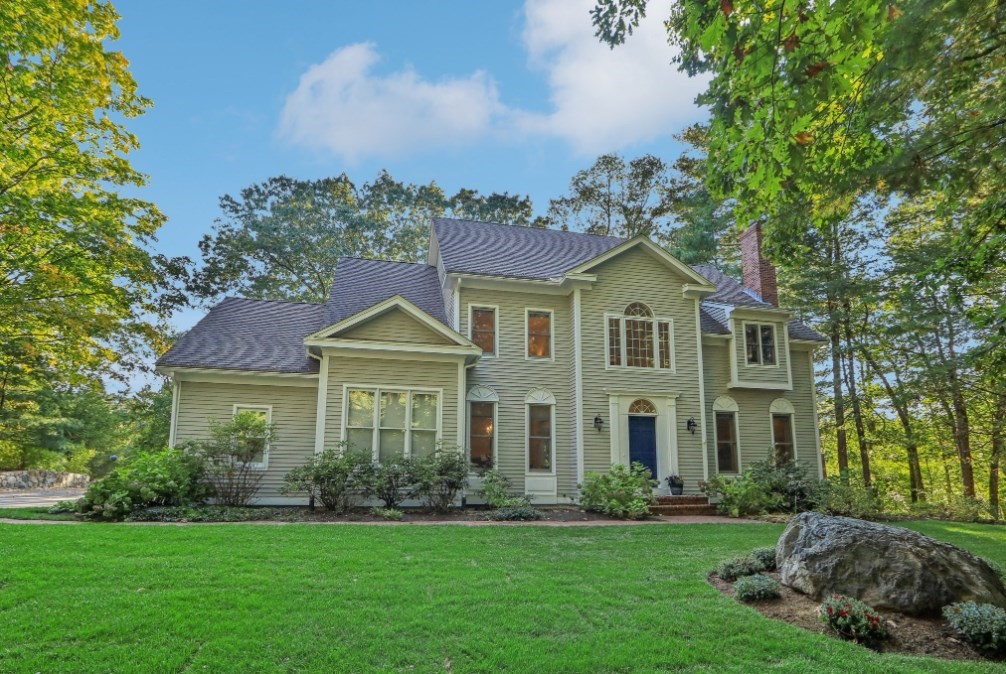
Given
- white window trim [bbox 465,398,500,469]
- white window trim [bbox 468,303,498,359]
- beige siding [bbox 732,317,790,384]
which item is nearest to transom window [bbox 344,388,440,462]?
white window trim [bbox 465,398,500,469]

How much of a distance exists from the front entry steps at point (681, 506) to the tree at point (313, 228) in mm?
17942

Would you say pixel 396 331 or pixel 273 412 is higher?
pixel 396 331

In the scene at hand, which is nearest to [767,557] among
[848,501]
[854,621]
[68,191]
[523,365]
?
[854,621]

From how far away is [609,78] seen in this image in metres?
7.07

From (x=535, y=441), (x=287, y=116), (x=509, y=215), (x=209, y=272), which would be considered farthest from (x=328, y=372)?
(x=509, y=215)

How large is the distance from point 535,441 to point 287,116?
15787mm

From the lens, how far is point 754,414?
17000mm

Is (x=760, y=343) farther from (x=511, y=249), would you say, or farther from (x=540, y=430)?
(x=511, y=249)

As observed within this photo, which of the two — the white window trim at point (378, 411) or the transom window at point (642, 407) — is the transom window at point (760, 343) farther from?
the white window trim at point (378, 411)

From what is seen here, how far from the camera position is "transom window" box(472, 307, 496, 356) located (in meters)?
15.1

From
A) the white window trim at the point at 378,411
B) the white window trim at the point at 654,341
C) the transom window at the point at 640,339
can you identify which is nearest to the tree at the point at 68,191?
the white window trim at the point at 378,411

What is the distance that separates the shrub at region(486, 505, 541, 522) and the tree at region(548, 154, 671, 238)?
19.5 metres

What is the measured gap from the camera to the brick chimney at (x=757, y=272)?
17.7m

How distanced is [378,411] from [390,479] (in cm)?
169
